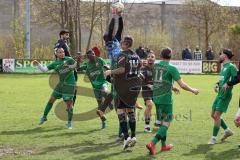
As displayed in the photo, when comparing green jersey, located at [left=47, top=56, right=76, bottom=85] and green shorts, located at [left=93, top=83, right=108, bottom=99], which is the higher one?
green jersey, located at [left=47, top=56, right=76, bottom=85]

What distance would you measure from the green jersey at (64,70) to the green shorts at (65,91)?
10 cm

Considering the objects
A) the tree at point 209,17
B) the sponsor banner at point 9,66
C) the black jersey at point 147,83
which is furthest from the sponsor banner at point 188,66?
the black jersey at point 147,83

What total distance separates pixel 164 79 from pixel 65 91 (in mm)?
3582

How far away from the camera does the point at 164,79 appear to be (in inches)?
348

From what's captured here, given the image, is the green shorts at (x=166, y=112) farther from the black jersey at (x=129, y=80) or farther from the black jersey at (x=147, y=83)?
the black jersey at (x=147, y=83)

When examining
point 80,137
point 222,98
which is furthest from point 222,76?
point 80,137

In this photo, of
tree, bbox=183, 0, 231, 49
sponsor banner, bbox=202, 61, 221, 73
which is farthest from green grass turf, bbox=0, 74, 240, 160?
tree, bbox=183, 0, 231, 49

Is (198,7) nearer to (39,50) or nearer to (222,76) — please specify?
(39,50)

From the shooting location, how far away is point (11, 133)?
35.5ft

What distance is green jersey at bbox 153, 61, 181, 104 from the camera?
8.68 m

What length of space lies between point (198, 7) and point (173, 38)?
21.8 feet

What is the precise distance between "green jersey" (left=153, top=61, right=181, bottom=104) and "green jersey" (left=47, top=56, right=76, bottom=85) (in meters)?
3.19

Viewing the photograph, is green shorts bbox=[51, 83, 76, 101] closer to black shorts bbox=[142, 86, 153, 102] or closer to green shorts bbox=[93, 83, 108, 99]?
green shorts bbox=[93, 83, 108, 99]

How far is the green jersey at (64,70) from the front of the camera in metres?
11.6
